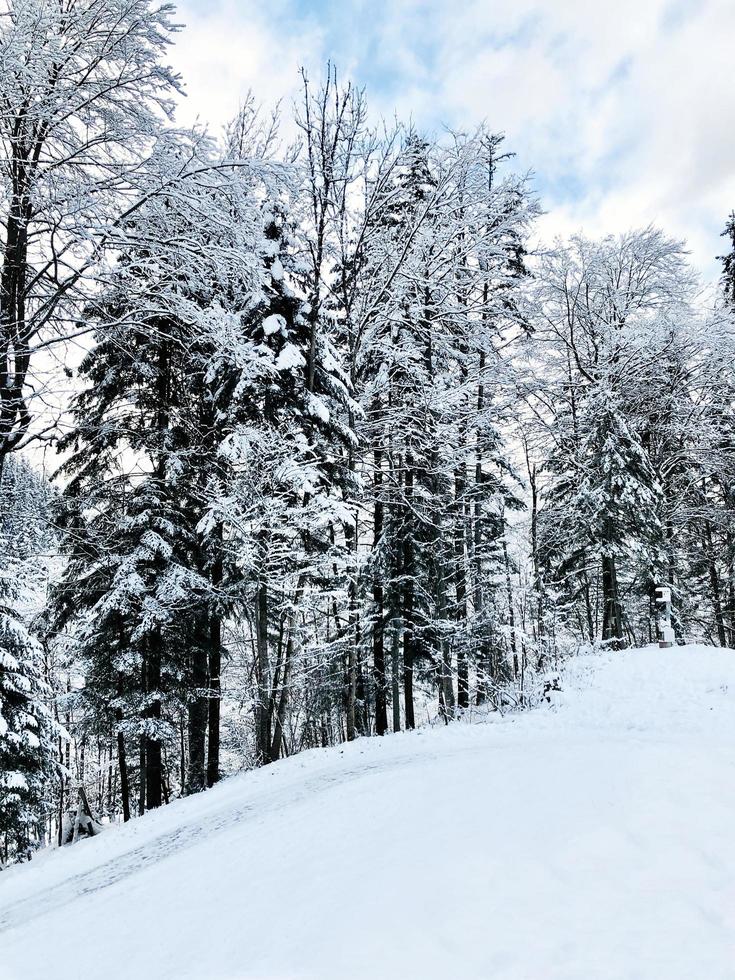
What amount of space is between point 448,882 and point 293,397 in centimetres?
967

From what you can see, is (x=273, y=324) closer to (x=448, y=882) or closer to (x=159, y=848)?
(x=159, y=848)

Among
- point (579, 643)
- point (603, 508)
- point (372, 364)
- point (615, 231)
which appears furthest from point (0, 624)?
point (615, 231)

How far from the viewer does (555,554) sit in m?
21.0

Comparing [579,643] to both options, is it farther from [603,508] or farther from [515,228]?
[515,228]

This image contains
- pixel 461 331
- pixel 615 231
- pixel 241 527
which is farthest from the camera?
pixel 615 231

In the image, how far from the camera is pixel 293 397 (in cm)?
1199

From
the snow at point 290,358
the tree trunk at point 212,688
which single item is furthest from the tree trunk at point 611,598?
the snow at point 290,358

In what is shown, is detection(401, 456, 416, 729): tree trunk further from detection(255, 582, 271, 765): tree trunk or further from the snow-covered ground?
the snow-covered ground

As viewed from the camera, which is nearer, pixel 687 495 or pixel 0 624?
pixel 0 624

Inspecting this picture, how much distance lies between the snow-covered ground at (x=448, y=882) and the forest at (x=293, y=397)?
3.76 m

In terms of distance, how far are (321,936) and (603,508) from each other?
16.0 meters

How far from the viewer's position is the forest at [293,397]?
20.3 ft

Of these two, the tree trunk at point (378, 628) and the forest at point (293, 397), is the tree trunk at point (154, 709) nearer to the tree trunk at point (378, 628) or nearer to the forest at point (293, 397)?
the forest at point (293, 397)

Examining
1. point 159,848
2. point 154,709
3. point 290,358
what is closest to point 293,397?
point 290,358
